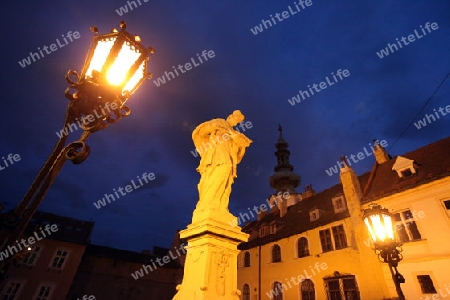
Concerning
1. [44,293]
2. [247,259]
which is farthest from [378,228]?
[44,293]

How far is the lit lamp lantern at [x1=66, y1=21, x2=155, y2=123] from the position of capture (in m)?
2.15

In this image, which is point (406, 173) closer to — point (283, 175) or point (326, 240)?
point (326, 240)

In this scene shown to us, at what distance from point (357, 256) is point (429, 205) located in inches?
193

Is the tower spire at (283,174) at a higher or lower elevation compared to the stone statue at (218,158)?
higher

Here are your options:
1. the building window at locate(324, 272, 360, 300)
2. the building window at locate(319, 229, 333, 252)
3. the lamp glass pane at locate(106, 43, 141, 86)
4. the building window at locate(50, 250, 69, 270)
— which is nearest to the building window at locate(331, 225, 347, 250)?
the building window at locate(319, 229, 333, 252)

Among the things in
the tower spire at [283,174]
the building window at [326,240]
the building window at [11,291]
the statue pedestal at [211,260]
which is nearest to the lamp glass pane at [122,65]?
the statue pedestal at [211,260]

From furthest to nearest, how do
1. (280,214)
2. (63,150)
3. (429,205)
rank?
(280,214) < (429,205) < (63,150)

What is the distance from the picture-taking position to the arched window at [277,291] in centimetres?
1856

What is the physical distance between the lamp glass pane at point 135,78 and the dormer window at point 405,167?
1669cm

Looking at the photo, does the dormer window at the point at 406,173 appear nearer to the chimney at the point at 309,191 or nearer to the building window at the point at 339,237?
the building window at the point at 339,237

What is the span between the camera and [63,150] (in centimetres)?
181

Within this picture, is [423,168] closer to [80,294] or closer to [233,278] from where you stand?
[233,278]

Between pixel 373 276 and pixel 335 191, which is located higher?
pixel 335 191

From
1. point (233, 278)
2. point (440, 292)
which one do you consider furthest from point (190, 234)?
point (440, 292)
